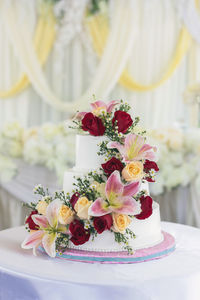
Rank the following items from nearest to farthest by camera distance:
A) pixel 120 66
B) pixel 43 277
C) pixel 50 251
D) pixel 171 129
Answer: pixel 43 277, pixel 50 251, pixel 171 129, pixel 120 66

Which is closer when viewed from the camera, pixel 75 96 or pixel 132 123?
pixel 132 123

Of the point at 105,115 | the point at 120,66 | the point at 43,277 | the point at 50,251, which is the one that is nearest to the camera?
the point at 43,277

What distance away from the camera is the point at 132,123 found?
5.71 feet

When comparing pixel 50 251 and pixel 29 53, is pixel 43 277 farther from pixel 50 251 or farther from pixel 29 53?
pixel 29 53

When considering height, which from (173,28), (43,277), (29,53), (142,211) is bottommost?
(43,277)

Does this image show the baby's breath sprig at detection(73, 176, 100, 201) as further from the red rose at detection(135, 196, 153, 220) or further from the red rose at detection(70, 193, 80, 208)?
the red rose at detection(135, 196, 153, 220)

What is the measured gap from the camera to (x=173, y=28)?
632cm

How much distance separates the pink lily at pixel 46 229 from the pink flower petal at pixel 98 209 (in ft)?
0.43

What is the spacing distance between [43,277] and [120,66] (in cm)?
510

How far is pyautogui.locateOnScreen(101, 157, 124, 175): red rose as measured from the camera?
1635 mm

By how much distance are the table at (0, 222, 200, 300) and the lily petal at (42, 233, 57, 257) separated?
0.03 meters

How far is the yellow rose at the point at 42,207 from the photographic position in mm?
1669

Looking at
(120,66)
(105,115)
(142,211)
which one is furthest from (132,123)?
(120,66)

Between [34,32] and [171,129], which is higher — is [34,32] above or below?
above
